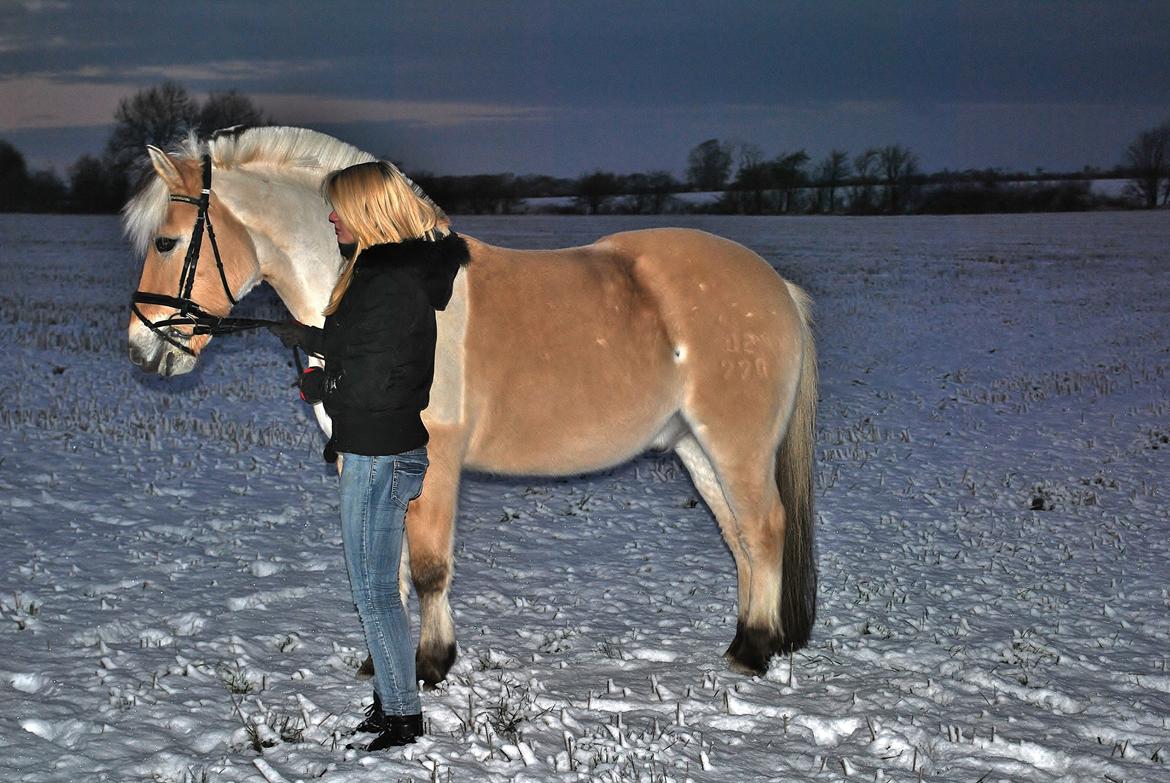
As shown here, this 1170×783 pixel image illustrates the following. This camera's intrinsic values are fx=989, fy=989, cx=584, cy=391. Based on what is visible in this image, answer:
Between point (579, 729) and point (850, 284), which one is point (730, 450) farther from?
point (850, 284)

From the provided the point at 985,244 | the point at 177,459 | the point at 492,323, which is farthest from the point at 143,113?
the point at 492,323

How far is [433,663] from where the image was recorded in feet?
16.3

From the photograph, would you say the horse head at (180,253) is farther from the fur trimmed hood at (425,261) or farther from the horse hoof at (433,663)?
the horse hoof at (433,663)

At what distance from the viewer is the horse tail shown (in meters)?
5.55

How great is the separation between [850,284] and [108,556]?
24683 mm

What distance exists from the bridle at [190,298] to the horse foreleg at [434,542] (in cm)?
101

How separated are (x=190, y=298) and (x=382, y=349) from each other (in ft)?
4.44

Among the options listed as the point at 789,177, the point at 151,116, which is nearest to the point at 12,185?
the point at 151,116

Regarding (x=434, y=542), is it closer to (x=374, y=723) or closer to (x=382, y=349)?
(x=374, y=723)

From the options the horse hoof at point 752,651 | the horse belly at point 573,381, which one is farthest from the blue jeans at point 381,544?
the horse hoof at point 752,651

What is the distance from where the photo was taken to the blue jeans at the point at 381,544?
390cm

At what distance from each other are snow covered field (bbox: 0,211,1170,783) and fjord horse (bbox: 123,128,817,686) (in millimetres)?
601

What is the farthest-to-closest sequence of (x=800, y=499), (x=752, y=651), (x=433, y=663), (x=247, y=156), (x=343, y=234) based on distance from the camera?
1. (x=800, y=499)
2. (x=752, y=651)
3. (x=433, y=663)
4. (x=247, y=156)
5. (x=343, y=234)

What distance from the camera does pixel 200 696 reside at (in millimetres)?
4727
